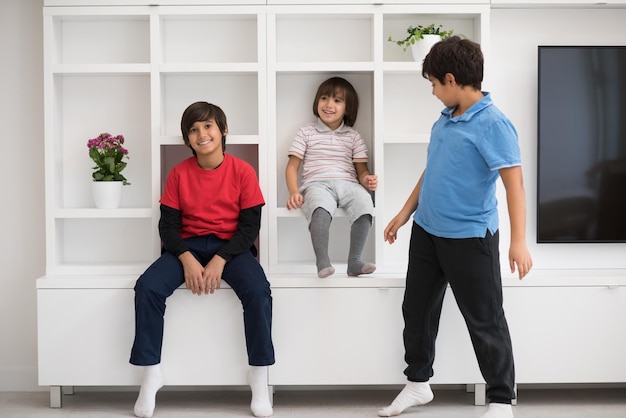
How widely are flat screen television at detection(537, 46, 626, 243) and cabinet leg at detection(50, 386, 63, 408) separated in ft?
6.16

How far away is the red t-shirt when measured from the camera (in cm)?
261

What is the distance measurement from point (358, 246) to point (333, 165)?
0.35m

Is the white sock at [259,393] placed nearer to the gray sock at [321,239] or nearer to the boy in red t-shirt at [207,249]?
the boy in red t-shirt at [207,249]

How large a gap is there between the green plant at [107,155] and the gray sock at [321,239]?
2.52 ft

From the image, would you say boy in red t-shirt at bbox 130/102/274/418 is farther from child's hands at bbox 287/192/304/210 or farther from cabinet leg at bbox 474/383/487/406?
cabinet leg at bbox 474/383/487/406

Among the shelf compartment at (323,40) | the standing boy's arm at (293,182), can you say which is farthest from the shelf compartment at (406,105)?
the standing boy's arm at (293,182)

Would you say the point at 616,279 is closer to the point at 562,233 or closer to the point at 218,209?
the point at 562,233

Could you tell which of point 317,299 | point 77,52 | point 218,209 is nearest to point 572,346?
point 317,299

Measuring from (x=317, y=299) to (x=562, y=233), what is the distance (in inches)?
40.0

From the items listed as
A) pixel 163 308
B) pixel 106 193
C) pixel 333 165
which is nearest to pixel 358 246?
pixel 333 165

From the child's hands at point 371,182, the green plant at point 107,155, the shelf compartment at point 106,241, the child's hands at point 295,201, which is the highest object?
the green plant at point 107,155

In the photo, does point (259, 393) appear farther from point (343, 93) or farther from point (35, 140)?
point (35, 140)

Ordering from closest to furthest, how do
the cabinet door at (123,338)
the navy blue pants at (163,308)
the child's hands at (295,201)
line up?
the navy blue pants at (163,308) < the cabinet door at (123,338) < the child's hands at (295,201)

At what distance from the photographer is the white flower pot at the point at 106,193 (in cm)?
273
